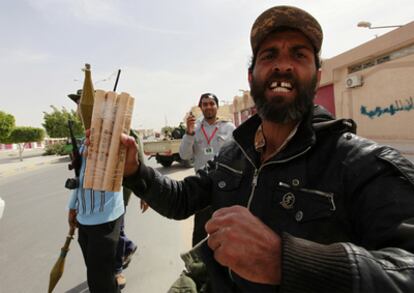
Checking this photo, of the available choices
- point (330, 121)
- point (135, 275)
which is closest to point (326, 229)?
point (330, 121)

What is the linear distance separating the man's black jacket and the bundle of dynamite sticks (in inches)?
7.8

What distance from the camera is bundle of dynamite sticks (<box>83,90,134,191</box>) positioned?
118cm

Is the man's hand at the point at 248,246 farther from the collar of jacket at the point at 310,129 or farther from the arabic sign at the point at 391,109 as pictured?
the arabic sign at the point at 391,109

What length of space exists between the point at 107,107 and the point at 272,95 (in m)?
0.74

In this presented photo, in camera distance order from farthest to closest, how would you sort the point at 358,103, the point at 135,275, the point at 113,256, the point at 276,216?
1. the point at 358,103
2. the point at 135,275
3. the point at 113,256
4. the point at 276,216

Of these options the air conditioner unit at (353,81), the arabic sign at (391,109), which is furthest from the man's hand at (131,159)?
the air conditioner unit at (353,81)

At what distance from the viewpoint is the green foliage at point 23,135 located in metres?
32.0

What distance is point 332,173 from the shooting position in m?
0.99

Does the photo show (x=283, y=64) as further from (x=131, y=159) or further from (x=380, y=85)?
(x=380, y=85)

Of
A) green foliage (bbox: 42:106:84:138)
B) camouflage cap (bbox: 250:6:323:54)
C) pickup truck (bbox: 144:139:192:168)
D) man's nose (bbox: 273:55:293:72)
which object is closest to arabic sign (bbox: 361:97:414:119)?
pickup truck (bbox: 144:139:192:168)

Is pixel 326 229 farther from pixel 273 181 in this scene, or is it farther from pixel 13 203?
pixel 13 203

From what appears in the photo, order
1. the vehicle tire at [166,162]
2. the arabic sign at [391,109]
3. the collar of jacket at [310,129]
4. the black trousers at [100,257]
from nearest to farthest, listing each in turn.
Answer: the collar of jacket at [310,129]
the black trousers at [100,257]
the arabic sign at [391,109]
the vehicle tire at [166,162]

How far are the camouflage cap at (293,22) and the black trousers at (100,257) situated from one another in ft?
6.79

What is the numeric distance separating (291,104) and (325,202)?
472 mm
